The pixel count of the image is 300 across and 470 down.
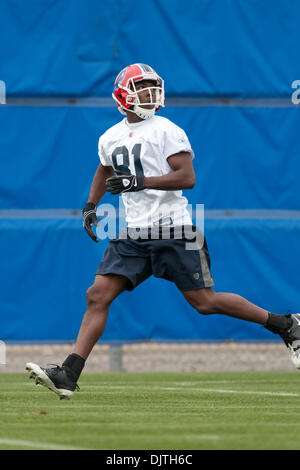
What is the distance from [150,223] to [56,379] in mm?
1051

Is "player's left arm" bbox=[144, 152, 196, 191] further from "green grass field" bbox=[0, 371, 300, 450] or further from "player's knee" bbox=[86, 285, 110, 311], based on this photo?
"green grass field" bbox=[0, 371, 300, 450]

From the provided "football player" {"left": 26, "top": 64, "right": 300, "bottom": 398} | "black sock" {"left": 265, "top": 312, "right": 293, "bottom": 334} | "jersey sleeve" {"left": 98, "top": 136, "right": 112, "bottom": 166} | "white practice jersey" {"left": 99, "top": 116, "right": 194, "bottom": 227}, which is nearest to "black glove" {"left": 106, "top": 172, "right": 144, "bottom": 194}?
"football player" {"left": 26, "top": 64, "right": 300, "bottom": 398}

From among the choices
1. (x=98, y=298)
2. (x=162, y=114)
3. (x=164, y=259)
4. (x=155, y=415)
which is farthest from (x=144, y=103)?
(x=162, y=114)

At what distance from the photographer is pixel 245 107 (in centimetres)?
936

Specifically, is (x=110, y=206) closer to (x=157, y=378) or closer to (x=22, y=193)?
(x=22, y=193)

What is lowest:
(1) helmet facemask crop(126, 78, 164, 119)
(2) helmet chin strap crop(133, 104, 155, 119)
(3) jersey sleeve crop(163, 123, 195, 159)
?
(3) jersey sleeve crop(163, 123, 195, 159)

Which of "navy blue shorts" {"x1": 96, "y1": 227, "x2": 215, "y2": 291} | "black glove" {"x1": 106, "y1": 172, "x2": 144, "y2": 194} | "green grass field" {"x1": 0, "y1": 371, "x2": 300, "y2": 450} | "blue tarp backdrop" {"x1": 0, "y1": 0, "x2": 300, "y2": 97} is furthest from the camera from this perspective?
"blue tarp backdrop" {"x1": 0, "y1": 0, "x2": 300, "y2": 97}

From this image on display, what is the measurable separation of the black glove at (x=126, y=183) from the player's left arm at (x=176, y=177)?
0.03 meters

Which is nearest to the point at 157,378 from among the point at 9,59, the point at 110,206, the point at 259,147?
the point at 110,206

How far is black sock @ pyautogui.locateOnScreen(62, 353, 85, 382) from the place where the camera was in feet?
19.4

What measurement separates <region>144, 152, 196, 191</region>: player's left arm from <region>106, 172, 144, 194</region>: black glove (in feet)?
0.11

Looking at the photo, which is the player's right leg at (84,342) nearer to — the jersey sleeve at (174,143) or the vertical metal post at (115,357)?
the jersey sleeve at (174,143)

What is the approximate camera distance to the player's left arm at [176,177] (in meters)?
6.09

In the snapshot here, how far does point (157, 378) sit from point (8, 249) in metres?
1.69
